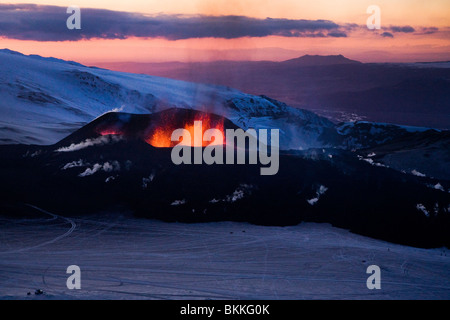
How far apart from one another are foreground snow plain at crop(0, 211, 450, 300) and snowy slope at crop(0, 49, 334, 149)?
43.4 metres

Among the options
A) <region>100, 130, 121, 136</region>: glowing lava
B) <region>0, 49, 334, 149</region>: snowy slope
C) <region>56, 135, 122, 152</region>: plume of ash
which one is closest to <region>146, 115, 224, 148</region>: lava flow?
<region>56, 135, 122, 152</region>: plume of ash

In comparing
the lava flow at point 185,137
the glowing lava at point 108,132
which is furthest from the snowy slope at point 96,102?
the lava flow at point 185,137

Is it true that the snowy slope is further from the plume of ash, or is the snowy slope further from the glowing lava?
the glowing lava

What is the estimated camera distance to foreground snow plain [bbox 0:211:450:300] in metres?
33.2

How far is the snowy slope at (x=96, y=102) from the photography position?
99250 millimetres

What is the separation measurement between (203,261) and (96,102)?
9378cm

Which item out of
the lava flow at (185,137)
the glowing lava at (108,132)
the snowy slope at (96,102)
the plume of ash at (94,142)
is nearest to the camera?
the plume of ash at (94,142)

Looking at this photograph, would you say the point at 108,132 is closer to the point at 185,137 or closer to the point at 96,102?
the point at 185,137

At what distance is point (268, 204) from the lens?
5159 cm

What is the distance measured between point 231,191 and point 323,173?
1086 cm

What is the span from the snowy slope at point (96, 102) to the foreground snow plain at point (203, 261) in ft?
142

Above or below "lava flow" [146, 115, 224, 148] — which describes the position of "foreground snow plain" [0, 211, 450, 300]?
below

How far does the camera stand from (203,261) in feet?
131

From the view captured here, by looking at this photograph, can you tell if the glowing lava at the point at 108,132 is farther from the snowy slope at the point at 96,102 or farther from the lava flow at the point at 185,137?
the snowy slope at the point at 96,102
